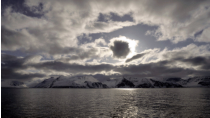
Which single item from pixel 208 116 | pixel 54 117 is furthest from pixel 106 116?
pixel 208 116

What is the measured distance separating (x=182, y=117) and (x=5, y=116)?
52427mm

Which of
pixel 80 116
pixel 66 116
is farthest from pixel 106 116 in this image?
pixel 66 116

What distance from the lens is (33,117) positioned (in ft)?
126

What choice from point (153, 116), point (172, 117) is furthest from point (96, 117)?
point (172, 117)

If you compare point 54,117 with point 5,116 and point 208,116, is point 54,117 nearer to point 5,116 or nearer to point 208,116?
point 5,116

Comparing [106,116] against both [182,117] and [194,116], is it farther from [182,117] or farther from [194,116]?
[194,116]

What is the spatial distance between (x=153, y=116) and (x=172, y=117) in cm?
520

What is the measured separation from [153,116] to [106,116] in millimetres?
13856

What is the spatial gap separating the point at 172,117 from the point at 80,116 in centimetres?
2671

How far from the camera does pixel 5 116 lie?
3966cm

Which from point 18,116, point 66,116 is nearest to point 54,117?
point 66,116

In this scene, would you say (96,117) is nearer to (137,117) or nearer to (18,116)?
(137,117)

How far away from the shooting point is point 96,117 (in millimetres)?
37719

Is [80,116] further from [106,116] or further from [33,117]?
[33,117]
